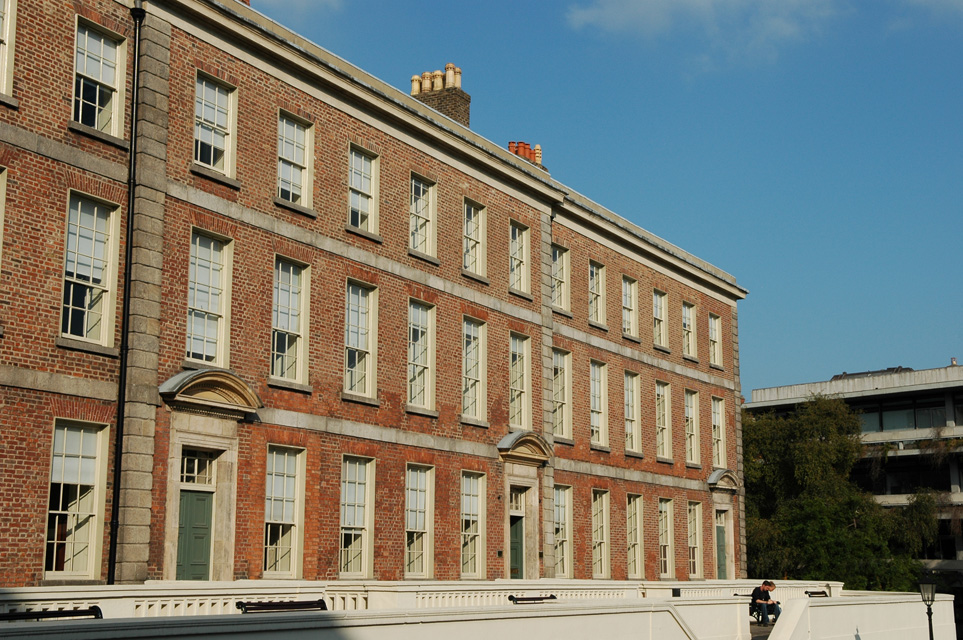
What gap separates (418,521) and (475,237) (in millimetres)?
7933

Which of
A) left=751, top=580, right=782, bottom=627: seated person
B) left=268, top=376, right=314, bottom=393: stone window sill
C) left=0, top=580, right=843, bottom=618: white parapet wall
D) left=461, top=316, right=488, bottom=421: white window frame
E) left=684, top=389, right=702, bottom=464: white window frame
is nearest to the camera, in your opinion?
left=0, top=580, right=843, bottom=618: white parapet wall

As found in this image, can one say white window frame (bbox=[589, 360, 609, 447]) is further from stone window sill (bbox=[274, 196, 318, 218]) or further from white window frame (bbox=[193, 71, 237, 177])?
white window frame (bbox=[193, 71, 237, 177])

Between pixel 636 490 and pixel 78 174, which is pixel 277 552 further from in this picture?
pixel 636 490

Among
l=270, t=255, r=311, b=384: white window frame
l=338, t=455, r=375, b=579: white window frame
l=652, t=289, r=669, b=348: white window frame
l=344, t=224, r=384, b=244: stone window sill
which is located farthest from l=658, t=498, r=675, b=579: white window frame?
l=270, t=255, r=311, b=384: white window frame

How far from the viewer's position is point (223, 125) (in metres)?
22.6

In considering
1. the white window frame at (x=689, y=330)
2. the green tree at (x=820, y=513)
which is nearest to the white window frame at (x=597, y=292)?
the white window frame at (x=689, y=330)

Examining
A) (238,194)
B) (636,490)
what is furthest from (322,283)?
(636,490)

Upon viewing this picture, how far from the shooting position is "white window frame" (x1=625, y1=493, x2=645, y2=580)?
116 ft

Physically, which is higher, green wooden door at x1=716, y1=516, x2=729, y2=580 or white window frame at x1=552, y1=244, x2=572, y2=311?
white window frame at x1=552, y1=244, x2=572, y2=311

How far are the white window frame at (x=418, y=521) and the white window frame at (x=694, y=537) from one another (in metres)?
14.9

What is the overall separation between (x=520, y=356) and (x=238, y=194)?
1118cm

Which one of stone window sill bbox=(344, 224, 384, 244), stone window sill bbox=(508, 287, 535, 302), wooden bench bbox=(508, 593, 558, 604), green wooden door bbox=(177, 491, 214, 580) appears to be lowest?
wooden bench bbox=(508, 593, 558, 604)

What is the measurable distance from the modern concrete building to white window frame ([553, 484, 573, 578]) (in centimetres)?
3657

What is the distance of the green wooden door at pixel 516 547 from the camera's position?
98.2 ft
